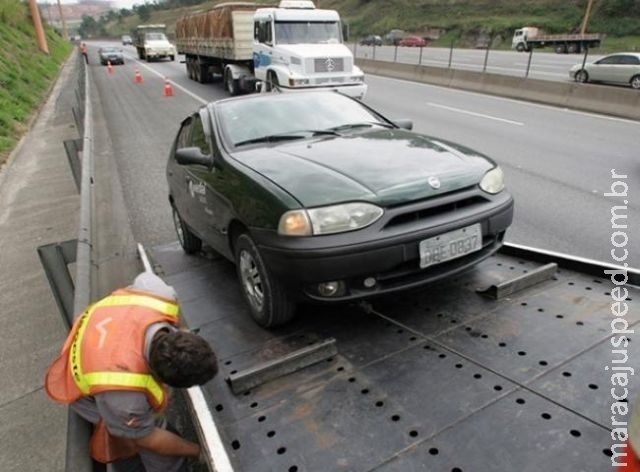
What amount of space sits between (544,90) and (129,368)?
15.7 metres

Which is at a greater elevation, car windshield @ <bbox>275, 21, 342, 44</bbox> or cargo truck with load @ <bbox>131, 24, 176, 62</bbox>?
car windshield @ <bbox>275, 21, 342, 44</bbox>

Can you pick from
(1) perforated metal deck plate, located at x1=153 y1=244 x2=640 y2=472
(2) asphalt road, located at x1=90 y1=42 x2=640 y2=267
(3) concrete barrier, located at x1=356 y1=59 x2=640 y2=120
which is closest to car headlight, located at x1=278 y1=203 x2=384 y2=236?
(1) perforated metal deck plate, located at x1=153 y1=244 x2=640 y2=472

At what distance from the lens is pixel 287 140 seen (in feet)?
13.1

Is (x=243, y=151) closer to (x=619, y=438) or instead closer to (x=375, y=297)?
(x=375, y=297)

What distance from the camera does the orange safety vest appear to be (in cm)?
213

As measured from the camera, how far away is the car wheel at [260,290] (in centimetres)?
316

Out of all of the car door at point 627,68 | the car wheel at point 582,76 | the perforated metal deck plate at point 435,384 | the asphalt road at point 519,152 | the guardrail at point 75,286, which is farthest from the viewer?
the car wheel at point 582,76

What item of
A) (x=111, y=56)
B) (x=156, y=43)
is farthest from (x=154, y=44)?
(x=111, y=56)

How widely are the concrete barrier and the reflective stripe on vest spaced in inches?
524

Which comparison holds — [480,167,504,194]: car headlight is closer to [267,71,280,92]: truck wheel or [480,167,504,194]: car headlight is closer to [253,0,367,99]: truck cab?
[253,0,367,99]: truck cab

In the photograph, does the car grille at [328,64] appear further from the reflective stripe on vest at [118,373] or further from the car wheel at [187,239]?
the reflective stripe on vest at [118,373]

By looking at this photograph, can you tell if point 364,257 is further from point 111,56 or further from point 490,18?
point 490,18

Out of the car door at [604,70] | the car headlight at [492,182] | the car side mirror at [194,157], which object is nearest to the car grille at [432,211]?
the car headlight at [492,182]

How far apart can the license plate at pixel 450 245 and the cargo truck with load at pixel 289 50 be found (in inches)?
453
